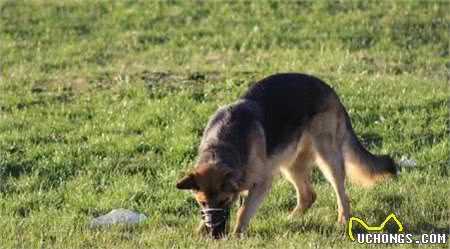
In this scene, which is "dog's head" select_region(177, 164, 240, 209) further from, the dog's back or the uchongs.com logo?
the uchongs.com logo

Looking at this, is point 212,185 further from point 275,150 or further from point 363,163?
point 363,163

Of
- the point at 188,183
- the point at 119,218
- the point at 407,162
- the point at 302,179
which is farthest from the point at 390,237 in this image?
the point at 407,162

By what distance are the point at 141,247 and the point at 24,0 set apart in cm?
1299

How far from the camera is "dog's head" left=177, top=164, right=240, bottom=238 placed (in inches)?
284

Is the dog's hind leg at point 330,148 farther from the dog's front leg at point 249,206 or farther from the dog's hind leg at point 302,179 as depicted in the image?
the dog's front leg at point 249,206

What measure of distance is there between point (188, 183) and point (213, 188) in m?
0.20

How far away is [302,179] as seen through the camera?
884cm

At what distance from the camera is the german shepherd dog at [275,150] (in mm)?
7289

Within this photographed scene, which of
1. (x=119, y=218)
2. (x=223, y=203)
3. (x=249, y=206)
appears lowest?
(x=119, y=218)

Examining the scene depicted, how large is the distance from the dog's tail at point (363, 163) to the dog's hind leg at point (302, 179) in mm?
382

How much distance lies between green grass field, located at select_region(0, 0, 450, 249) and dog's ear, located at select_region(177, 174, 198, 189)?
52cm

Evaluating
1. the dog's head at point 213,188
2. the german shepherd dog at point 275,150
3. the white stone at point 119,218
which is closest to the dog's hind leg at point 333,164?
the german shepherd dog at point 275,150

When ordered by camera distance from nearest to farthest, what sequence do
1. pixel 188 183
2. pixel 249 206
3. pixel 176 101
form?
1. pixel 188 183
2. pixel 249 206
3. pixel 176 101

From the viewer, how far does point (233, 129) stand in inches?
308
